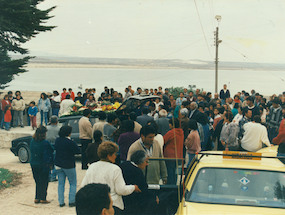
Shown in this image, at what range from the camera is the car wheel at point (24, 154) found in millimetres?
14000

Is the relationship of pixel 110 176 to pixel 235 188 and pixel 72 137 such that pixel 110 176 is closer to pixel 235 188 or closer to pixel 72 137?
pixel 235 188

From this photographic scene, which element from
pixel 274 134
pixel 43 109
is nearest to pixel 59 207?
pixel 274 134

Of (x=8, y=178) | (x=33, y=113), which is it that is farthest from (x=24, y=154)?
(x=33, y=113)

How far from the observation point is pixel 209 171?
232 inches

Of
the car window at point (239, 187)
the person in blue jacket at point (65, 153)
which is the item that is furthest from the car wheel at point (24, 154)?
the car window at point (239, 187)

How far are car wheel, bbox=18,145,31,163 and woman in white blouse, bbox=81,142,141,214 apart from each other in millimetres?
9089

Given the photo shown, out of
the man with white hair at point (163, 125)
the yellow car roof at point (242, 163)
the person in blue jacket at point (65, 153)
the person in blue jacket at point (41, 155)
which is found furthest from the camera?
the man with white hair at point (163, 125)

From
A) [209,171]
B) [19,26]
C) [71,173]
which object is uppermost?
[19,26]

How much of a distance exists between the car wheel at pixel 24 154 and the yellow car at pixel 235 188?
356 inches

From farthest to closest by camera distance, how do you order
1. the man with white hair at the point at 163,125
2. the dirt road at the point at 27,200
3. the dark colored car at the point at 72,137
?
the dark colored car at the point at 72,137
the man with white hair at the point at 163,125
the dirt road at the point at 27,200

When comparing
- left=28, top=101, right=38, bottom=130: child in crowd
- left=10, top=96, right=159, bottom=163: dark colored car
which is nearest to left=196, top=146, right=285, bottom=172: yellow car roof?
left=10, top=96, right=159, bottom=163: dark colored car

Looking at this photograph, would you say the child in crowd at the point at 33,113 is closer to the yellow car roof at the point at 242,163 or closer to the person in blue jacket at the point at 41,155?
the person in blue jacket at the point at 41,155

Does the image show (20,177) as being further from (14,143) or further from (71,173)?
(71,173)

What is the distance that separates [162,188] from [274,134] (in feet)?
24.6
